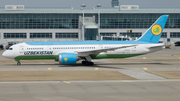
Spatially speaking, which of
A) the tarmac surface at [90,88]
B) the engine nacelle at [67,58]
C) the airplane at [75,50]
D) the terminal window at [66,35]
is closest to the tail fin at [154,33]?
the airplane at [75,50]

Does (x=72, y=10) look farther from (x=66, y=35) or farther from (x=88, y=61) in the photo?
(x=88, y=61)

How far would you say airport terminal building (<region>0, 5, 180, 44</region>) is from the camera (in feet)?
369

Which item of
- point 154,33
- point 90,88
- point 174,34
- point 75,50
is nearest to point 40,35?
point 174,34

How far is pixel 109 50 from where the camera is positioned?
123ft

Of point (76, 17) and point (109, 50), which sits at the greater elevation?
point (76, 17)

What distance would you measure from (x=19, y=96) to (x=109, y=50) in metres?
20.9

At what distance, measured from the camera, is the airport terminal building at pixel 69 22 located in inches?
4427

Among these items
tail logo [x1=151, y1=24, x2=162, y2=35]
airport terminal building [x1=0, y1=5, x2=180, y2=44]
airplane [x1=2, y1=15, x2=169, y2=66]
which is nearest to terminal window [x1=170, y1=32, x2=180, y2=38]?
airport terminal building [x1=0, y1=5, x2=180, y2=44]

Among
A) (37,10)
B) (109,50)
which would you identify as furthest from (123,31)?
(109,50)

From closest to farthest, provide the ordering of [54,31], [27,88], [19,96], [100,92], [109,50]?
[19,96] → [100,92] → [27,88] → [109,50] → [54,31]

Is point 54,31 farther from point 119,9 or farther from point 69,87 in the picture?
point 69,87

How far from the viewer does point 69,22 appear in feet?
375

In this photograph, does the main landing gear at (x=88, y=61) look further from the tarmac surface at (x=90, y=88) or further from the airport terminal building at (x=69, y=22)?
the airport terminal building at (x=69, y=22)

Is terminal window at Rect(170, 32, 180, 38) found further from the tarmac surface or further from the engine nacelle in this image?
the tarmac surface
